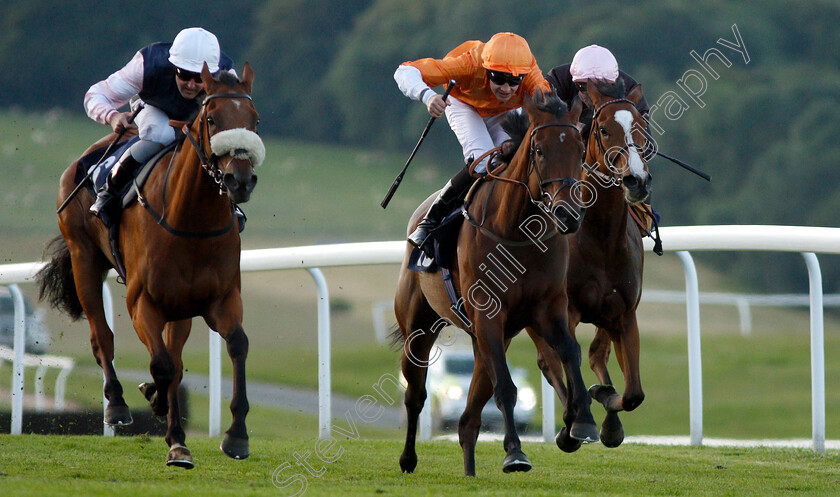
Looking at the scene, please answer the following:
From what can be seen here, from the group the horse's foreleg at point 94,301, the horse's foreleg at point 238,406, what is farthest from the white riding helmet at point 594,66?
the horse's foreleg at point 94,301

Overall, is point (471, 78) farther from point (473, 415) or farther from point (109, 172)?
point (109, 172)

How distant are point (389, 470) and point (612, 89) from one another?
1943 millimetres

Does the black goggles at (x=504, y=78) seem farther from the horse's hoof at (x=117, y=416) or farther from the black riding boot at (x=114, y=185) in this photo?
the horse's hoof at (x=117, y=416)

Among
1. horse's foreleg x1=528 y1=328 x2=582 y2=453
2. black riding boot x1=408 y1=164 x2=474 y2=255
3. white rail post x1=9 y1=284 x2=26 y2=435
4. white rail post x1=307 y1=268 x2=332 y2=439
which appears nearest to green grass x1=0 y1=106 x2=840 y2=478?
white rail post x1=9 y1=284 x2=26 y2=435

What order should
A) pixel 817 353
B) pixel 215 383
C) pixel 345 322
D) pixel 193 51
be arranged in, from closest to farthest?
pixel 193 51, pixel 817 353, pixel 215 383, pixel 345 322

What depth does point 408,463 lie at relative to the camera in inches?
211

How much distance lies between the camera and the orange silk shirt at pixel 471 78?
535cm

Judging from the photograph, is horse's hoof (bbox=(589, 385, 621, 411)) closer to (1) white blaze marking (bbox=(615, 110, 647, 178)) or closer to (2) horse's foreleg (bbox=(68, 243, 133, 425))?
(1) white blaze marking (bbox=(615, 110, 647, 178))

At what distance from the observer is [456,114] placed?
5.47 metres

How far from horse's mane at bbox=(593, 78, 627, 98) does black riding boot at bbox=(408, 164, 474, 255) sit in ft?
2.15

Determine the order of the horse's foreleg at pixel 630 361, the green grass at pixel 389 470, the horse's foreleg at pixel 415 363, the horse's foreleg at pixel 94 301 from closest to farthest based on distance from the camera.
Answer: the green grass at pixel 389 470
the horse's foreleg at pixel 630 361
the horse's foreleg at pixel 415 363
the horse's foreleg at pixel 94 301

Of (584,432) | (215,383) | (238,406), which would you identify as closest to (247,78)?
(238,406)

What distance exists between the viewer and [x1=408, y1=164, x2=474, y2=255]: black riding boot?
17.0 ft

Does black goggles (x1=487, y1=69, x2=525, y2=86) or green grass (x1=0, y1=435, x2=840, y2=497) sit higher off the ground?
black goggles (x1=487, y1=69, x2=525, y2=86)
